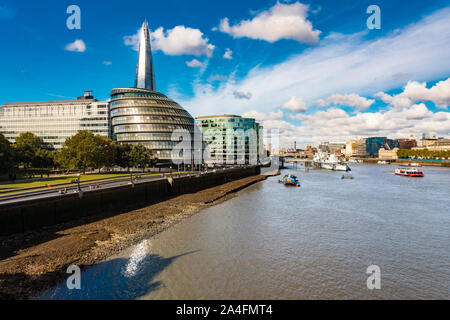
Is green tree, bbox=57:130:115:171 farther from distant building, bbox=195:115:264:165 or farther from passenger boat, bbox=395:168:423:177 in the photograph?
distant building, bbox=195:115:264:165

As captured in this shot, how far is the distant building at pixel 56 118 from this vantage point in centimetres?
11425

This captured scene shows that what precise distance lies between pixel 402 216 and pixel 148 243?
32231 millimetres

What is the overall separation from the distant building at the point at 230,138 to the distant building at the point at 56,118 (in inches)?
2799

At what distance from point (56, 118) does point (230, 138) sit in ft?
305

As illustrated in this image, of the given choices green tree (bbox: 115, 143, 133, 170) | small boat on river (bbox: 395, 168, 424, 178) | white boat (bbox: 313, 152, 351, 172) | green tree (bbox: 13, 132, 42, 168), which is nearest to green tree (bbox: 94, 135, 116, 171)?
green tree (bbox: 115, 143, 133, 170)

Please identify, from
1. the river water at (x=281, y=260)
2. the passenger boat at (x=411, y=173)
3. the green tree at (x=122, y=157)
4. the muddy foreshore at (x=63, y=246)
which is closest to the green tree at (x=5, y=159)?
the green tree at (x=122, y=157)

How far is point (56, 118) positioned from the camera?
11888cm

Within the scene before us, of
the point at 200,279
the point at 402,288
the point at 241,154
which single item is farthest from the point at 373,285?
the point at 241,154

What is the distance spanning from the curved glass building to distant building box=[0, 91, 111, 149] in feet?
81.2

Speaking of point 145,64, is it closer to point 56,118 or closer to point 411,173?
point 56,118

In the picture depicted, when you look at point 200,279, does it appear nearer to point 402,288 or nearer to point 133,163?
point 402,288

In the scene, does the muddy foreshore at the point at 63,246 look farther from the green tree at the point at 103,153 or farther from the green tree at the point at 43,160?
the green tree at the point at 43,160

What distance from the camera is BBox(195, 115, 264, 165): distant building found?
170 meters

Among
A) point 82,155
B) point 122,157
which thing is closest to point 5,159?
point 82,155
